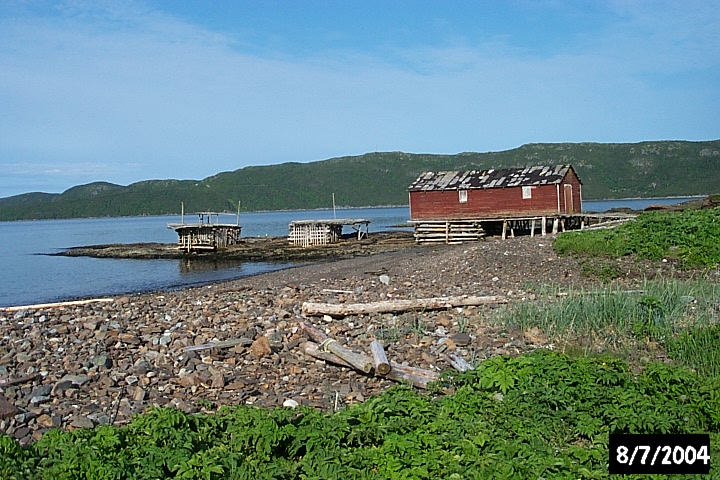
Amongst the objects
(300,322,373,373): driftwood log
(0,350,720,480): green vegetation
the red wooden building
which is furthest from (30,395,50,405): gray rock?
the red wooden building

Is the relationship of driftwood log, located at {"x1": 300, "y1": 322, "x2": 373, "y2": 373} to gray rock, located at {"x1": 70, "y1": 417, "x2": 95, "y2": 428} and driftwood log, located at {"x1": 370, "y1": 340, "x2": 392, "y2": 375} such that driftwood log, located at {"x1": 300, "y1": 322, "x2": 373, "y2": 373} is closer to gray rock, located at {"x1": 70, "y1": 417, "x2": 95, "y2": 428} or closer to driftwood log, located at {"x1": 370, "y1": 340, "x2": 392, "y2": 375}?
driftwood log, located at {"x1": 370, "y1": 340, "x2": 392, "y2": 375}

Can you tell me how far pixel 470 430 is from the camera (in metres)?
5.73

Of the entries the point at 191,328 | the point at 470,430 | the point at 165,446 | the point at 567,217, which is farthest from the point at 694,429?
the point at 567,217

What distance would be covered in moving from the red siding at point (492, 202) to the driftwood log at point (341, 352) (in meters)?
32.7

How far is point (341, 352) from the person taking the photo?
9164 millimetres

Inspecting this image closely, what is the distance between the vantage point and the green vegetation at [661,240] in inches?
750

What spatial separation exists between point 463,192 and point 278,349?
113 feet

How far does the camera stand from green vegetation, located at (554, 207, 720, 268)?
19062 millimetres

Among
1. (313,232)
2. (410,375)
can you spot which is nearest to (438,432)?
(410,375)

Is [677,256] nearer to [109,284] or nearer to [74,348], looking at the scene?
[74,348]

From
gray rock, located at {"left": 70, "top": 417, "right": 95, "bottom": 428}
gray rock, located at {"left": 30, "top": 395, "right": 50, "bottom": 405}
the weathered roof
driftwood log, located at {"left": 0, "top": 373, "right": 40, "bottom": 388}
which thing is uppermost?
the weathered roof

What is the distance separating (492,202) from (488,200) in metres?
0.29

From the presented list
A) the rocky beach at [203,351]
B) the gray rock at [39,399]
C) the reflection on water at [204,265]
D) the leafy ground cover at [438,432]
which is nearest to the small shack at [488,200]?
the reflection on water at [204,265]

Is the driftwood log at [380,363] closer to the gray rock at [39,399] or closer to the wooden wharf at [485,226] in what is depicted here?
the gray rock at [39,399]
